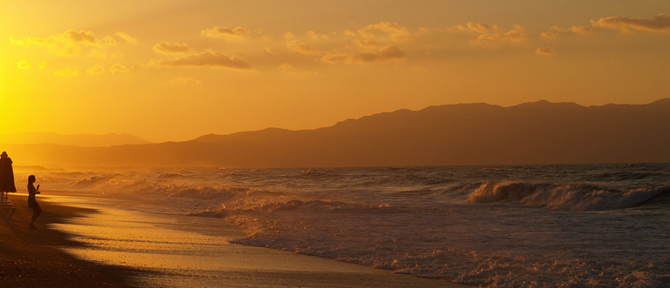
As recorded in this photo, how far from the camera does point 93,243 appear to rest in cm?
1077

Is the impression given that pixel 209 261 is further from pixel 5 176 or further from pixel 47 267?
pixel 5 176

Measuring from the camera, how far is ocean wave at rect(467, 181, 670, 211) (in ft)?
67.4

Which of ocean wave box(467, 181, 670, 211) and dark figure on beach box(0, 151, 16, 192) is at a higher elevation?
dark figure on beach box(0, 151, 16, 192)

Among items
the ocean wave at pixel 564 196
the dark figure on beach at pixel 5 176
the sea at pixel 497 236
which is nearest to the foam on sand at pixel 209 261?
the sea at pixel 497 236

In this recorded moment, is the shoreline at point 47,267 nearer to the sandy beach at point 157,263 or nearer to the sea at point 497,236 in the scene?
the sandy beach at point 157,263

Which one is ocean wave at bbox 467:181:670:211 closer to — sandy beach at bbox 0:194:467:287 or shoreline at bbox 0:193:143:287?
sandy beach at bbox 0:194:467:287

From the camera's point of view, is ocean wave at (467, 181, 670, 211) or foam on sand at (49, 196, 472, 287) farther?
ocean wave at (467, 181, 670, 211)

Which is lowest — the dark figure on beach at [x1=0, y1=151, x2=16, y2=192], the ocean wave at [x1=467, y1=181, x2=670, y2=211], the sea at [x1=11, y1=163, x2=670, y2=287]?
the sea at [x1=11, y1=163, x2=670, y2=287]

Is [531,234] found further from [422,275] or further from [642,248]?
[422,275]

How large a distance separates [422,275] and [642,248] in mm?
4975

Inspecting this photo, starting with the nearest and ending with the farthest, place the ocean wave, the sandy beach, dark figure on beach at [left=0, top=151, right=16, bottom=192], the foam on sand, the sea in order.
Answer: the sandy beach, the foam on sand, the sea, dark figure on beach at [left=0, top=151, right=16, bottom=192], the ocean wave

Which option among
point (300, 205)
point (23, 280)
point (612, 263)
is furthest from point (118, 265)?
point (300, 205)

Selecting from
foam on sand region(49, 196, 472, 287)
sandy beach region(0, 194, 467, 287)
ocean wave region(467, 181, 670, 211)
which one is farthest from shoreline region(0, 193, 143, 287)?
ocean wave region(467, 181, 670, 211)

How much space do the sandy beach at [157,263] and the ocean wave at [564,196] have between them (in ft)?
46.5
